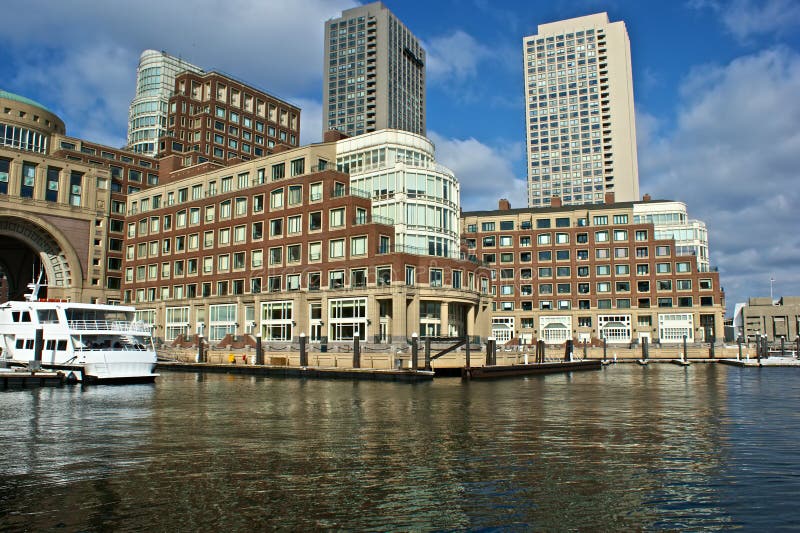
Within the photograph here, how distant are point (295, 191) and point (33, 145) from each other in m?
56.7

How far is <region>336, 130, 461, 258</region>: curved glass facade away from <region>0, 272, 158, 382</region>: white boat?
3387 centimetres

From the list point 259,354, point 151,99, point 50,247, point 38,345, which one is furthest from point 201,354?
point 151,99

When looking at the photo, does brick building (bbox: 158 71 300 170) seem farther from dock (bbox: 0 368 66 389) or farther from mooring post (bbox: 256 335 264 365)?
dock (bbox: 0 368 66 389)

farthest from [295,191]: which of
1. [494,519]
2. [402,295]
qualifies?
[494,519]

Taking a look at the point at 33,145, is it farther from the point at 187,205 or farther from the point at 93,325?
the point at 93,325

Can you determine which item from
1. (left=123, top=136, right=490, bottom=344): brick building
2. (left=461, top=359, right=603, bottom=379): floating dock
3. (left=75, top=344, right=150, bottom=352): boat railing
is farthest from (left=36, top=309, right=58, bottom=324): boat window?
(left=461, top=359, right=603, bottom=379): floating dock

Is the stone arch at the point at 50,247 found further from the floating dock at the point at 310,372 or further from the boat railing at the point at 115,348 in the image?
the boat railing at the point at 115,348

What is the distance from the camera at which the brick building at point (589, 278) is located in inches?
4402

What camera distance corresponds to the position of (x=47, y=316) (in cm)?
5122

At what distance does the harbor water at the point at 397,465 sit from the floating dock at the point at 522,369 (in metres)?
18.5

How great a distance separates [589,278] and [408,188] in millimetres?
53778

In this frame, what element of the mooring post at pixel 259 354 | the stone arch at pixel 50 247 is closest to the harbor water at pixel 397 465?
the mooring post at pixel 259 354

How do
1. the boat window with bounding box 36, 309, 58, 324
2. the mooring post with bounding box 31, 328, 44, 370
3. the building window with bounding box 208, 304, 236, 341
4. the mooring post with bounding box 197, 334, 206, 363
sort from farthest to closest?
the building window with bounding box 208, 304, 236, 341 → the mooring post with bounding box 197, 334, 206, 363 → the boat window with bounding box 36, 309, 58, 324 → the mooring post with bounding box 31, 328, 44, 370

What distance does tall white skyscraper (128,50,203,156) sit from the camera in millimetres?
162625
